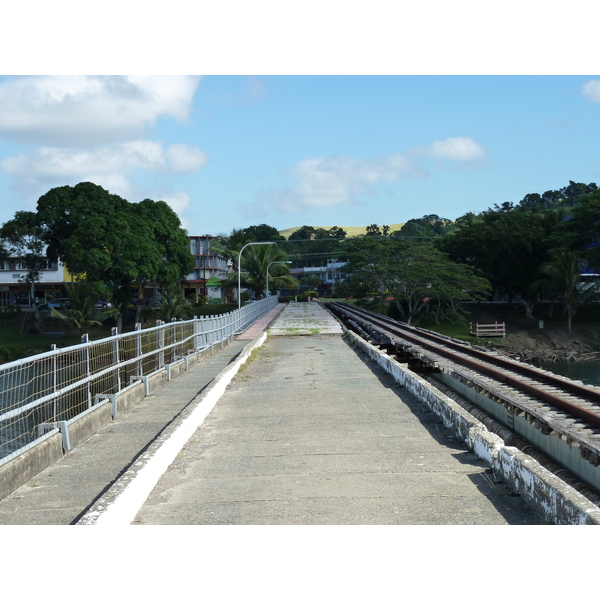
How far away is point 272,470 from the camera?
6.45 m

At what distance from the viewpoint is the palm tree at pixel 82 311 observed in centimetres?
4522

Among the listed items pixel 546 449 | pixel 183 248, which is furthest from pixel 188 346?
pixel 183 248

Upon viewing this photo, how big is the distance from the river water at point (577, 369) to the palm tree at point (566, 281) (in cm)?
628

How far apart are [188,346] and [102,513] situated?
12937 mm

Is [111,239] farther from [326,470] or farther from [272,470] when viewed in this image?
[326,470]

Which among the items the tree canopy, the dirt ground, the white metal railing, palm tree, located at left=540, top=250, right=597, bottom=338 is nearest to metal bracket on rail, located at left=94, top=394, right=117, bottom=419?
the white metal railing

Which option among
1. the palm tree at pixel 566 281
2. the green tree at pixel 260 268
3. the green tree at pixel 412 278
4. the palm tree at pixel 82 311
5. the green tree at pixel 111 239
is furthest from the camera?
the green tree at pixel 260 268

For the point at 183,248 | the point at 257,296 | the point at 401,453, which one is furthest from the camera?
the point at 257,296

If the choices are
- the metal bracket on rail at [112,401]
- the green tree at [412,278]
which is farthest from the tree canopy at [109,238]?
the metal bracket on rail at [112,401]

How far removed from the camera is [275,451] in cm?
727

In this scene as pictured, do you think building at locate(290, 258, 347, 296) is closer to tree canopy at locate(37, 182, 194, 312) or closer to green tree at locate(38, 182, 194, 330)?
green tree at locate(38, 182, 194, 330)

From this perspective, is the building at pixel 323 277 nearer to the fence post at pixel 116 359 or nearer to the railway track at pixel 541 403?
the railway track at pixel 541 403

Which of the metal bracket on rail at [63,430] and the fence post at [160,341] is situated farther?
the fence post at [160,341]

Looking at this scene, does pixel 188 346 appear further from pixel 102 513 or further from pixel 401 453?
pixel 102 513
